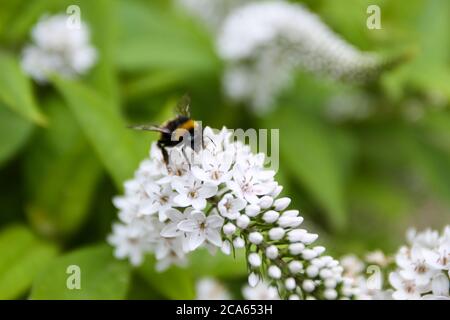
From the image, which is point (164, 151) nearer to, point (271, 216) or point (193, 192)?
point (193, 192)

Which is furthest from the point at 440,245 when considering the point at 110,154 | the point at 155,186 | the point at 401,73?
the point at 401,73

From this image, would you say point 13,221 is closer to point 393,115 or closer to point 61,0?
point 61,0

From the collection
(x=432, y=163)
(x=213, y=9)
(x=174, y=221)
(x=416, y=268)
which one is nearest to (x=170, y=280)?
(x=174, y=221)

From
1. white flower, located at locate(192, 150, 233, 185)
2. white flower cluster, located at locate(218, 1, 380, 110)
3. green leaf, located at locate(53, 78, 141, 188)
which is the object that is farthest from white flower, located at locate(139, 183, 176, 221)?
white flower cluster, located at locate(218, 1, 380, 110)

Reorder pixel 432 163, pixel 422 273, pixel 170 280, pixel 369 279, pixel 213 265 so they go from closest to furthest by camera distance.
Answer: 1. pixel 422 273
2. pixel 369 279
3. pixel 170 280
4. pixel 213 265
5. pixel 432 163

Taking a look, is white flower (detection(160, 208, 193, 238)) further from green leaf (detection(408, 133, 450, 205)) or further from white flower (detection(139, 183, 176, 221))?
green leaf (detection(408, 133, 450, 205))
